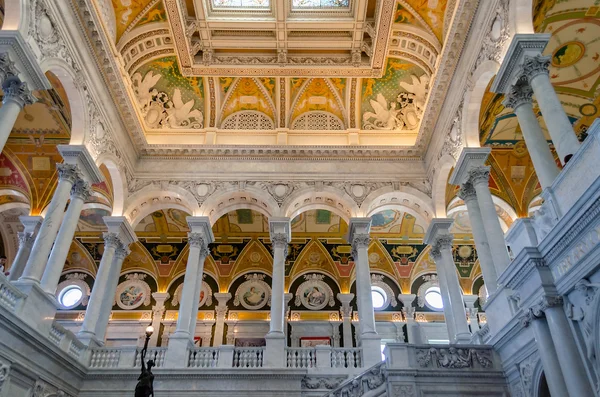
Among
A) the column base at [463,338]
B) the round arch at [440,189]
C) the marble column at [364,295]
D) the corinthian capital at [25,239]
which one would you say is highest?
the round arch at [440,189]

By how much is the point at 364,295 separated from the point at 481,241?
13.6 feet

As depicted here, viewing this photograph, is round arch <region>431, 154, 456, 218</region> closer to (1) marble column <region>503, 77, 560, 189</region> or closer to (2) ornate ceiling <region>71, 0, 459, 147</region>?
(2) ornate ceiling <region>71, 0, 459, 147</region>

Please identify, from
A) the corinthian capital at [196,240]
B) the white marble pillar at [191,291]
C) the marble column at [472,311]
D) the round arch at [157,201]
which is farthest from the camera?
the marble column at [472,311]

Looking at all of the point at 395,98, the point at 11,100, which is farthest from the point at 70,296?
the point at 395,98

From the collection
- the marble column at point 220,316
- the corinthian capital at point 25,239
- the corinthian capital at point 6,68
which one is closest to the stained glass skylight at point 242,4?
the corinthian capital at point 6,68

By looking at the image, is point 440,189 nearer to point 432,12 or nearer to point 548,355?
point 432,12

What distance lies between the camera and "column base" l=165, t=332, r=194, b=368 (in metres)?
14.1

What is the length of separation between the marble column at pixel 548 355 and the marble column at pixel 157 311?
52.8 feet

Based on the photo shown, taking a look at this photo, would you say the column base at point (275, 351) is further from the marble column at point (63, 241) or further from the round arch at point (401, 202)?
the marble column at point (63, 241)

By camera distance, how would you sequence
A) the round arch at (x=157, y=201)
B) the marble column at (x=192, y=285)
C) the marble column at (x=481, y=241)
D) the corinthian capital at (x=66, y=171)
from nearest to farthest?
the marble column at (x=481, y=241) < the corinthian capital at (x=66, y=171) < the marble column at (x=192, y=285) < the round arch at (x=157, y=201)

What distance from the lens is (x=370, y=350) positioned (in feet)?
47.0

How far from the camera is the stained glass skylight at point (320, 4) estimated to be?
1678 centimetres

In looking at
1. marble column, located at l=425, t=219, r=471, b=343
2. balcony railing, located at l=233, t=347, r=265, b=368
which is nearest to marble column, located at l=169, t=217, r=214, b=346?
balcony railing, located at l=233, t=347, r=265, b=368

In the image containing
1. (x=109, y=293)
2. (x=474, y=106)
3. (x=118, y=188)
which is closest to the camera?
(x=474, y=106)
